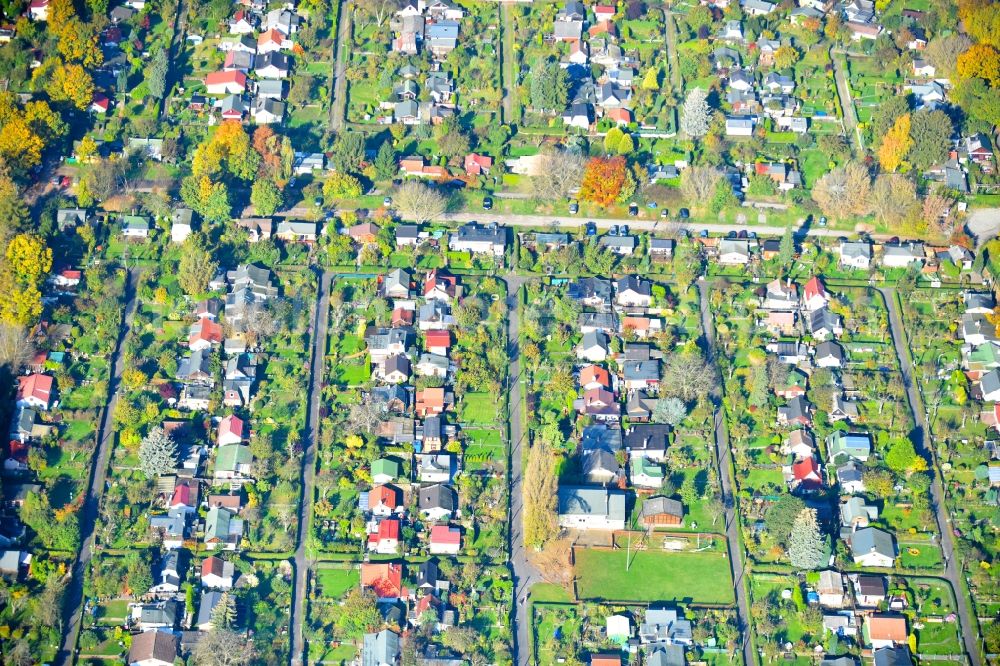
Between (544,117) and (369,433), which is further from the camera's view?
(544,117)

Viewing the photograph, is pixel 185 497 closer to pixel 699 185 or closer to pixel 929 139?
pixel 699 185

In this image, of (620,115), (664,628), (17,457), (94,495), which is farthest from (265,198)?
(664,628)

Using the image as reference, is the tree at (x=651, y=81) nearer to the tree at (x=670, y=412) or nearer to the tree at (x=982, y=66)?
the tree at (x=982, y=66)

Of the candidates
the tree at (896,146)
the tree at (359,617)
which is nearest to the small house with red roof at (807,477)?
the tree at (359,617)

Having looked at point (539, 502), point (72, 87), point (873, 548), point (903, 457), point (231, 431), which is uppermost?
point (72, 87)

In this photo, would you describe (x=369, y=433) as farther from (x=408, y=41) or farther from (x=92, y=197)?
(x=408, y=41)

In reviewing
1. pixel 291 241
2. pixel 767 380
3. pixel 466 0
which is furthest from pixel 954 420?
pixel 466 0
